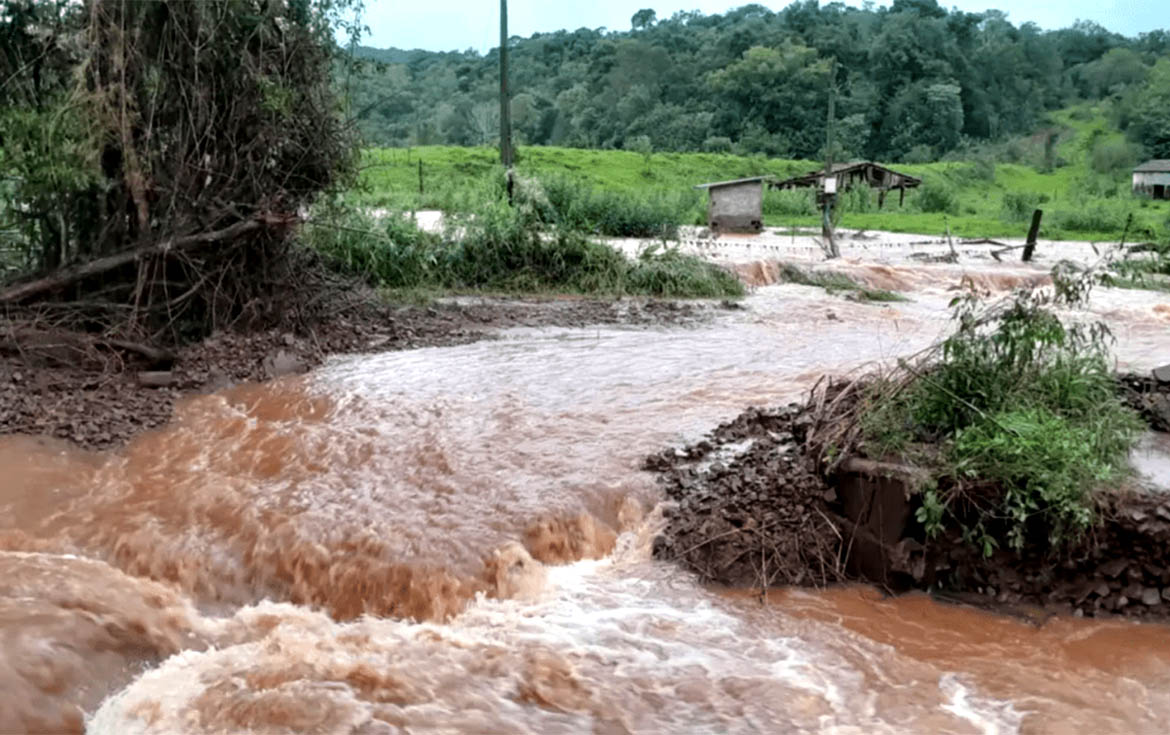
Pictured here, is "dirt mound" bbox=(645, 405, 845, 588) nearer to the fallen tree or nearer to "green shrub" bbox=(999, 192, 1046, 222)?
the fallen tree

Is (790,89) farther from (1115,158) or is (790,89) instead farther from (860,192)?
(860,192)

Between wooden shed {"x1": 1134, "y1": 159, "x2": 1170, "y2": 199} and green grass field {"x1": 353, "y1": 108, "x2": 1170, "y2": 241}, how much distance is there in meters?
0.75

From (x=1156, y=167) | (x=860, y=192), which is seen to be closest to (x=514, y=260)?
(x=860, y=192)

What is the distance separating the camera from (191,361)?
868 centimetres

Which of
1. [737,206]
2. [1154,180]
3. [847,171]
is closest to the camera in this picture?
[737,206]

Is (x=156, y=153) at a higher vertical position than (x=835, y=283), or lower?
higher

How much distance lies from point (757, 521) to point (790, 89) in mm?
53123

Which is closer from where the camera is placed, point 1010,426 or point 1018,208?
point 1010,426

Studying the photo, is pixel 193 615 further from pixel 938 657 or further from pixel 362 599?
pixel 938 657

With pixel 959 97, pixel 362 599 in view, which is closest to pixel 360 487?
pixel 362 599

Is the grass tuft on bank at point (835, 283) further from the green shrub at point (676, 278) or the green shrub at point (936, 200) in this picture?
the green shrub at point (936, 200)

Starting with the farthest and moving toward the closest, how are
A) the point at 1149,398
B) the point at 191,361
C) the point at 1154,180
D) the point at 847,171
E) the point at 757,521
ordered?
1. the point at 1154,180
2. the point at 847,171
3. the point at 191,361
4. the point at 1149,398
5. the point at 757,521

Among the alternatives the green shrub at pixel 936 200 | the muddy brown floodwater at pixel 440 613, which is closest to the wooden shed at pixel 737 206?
the green shrub at pixel 936 200

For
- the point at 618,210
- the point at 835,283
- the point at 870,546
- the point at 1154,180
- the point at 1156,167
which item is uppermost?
the point at 1156,167
